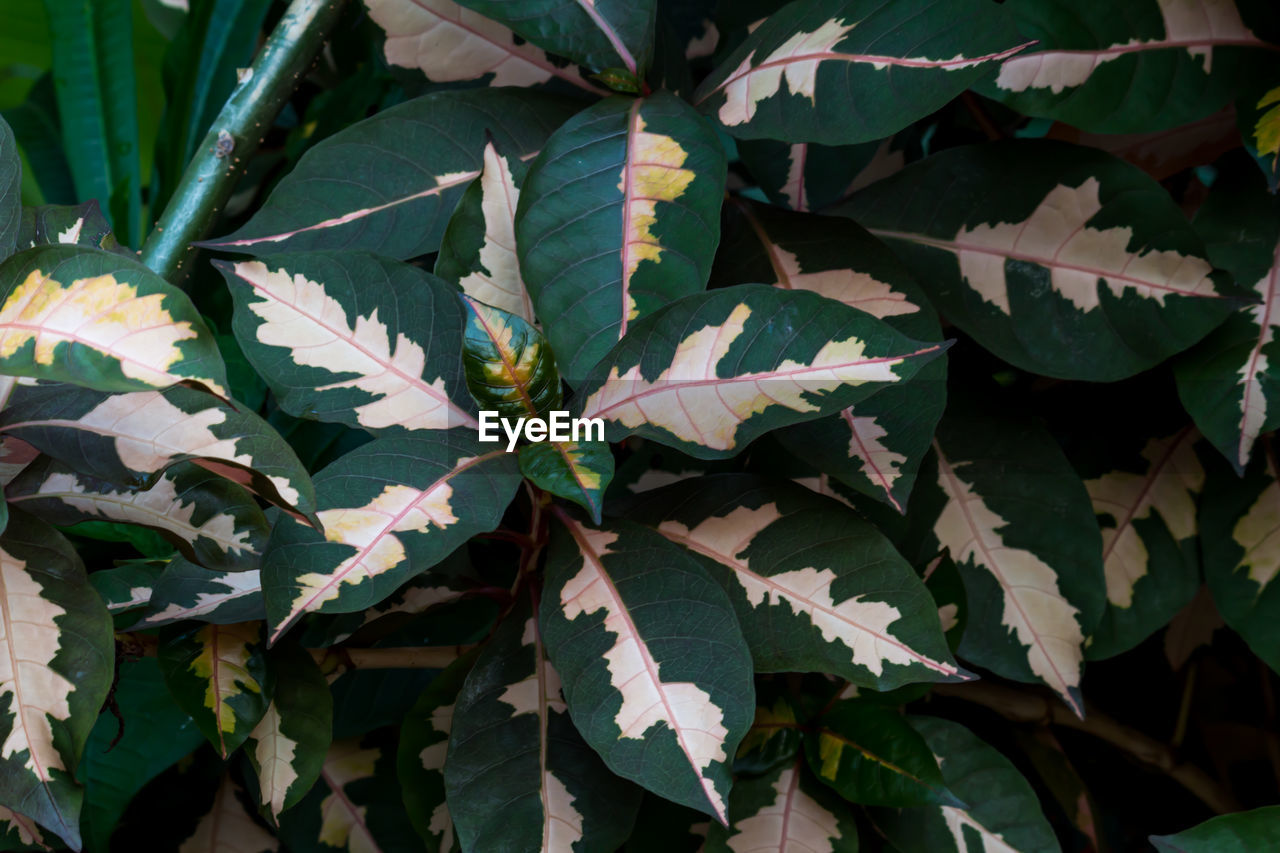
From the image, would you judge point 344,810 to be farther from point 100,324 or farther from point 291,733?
point 100,324

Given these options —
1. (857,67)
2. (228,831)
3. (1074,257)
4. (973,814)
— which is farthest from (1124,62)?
(228,831)

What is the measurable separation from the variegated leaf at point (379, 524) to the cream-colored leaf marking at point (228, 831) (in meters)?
0.46

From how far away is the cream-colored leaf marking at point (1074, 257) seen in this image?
2.12 ft

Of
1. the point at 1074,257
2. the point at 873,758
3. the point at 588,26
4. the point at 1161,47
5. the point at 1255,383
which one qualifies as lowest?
the point at 873,758

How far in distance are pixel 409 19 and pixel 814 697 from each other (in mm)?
632

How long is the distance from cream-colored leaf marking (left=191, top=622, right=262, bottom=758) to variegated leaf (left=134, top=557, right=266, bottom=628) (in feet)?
0.09

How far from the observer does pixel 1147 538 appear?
2.61 feet

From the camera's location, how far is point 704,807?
1.54 feet

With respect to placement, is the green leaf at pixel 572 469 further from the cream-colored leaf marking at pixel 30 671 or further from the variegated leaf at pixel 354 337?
the cream-colored leaf marking at pixel 30 671

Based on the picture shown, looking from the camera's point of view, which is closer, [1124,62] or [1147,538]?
[1124,62]

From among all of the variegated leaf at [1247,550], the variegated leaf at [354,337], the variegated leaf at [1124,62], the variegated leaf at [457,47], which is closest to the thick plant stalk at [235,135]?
the variegated leaf at [457,47]

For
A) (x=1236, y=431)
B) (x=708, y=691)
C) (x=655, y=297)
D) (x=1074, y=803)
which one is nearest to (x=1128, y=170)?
(x=1236, y=431)

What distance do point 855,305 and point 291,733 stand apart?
0.51m

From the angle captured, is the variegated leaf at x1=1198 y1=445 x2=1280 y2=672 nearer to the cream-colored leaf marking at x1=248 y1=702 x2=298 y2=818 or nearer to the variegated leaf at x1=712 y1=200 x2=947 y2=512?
the variegated leaf at x1=712 y1=200 x2=947 y2=512
